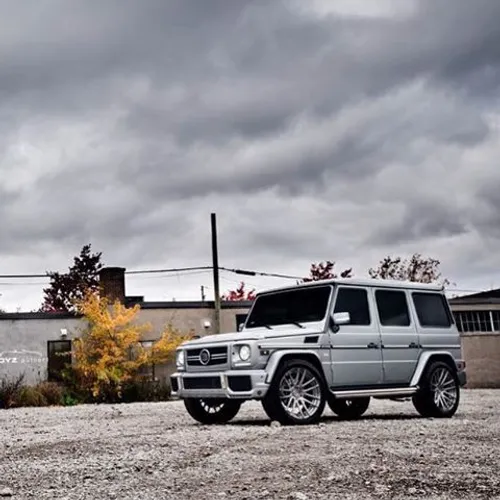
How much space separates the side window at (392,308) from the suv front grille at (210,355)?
8.91 ft

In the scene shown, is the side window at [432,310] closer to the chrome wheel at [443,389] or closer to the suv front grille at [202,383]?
the chrome wheel at [443,389]

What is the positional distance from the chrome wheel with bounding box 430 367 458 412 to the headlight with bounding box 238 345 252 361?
3.40 metres

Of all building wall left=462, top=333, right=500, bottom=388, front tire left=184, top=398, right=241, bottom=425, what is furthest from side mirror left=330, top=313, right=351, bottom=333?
building wall left=462, top=333, right=500, bottom=388

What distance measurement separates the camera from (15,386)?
24.9 m

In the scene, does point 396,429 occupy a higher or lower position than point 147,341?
lower

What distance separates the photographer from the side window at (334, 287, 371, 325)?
1233 cm

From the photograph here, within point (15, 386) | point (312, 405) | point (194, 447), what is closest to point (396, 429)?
point (312, 405)

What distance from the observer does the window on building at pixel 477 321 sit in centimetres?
3147

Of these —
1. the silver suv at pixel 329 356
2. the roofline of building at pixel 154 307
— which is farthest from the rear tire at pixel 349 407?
the roofline of building at pixel 154 307

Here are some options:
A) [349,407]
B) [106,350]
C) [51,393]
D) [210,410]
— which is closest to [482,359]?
[106,350]

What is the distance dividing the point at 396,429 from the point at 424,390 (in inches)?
118

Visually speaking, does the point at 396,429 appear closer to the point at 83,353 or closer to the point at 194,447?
the point at 194,447

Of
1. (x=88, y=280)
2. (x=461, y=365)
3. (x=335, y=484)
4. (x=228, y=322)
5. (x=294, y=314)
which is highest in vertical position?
(x=88, y=280)

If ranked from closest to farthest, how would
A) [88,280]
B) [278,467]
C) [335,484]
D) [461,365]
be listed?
1. [335,484]
2. [278,467]
3. [461,365]
4. [88,280]
